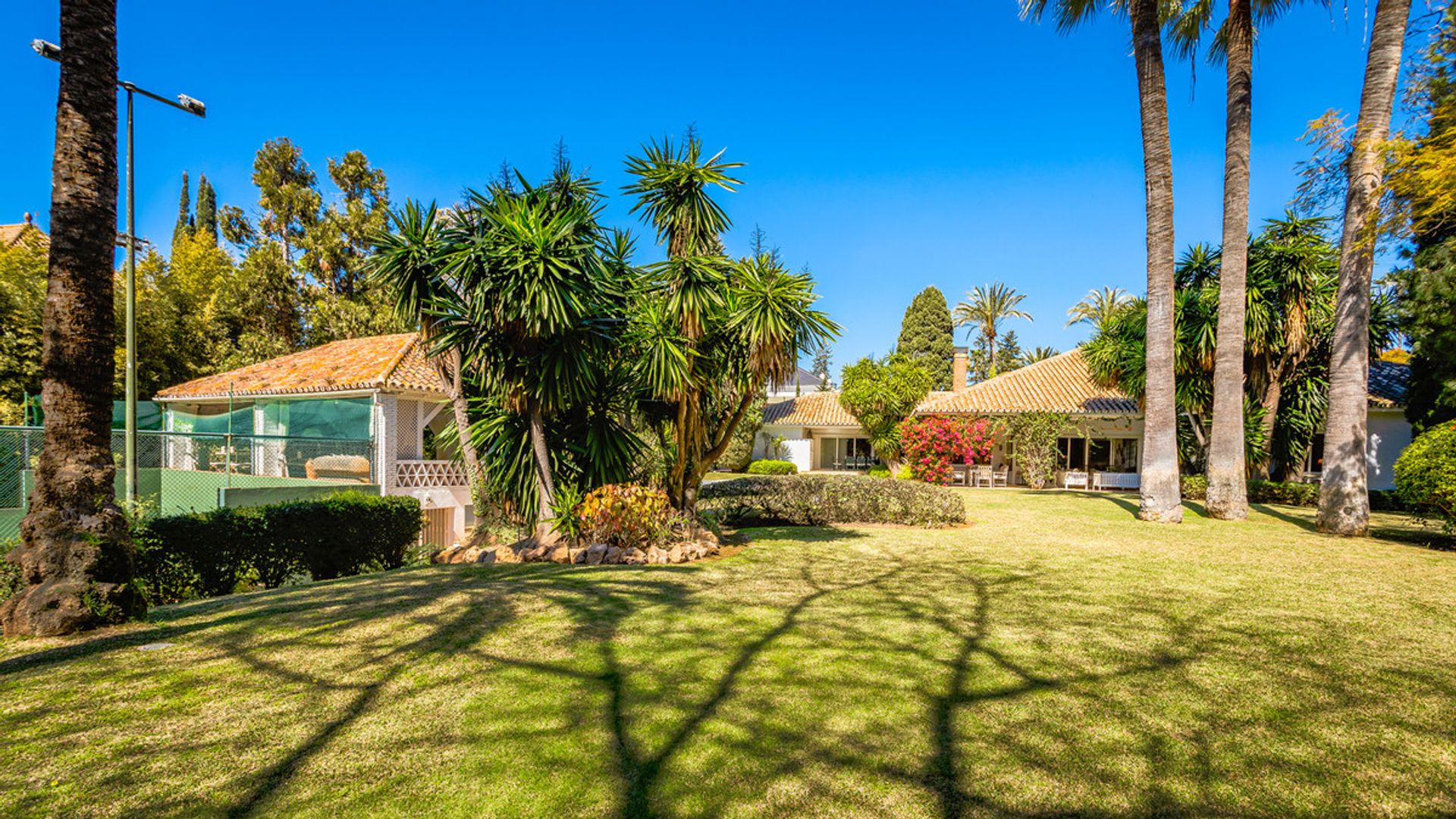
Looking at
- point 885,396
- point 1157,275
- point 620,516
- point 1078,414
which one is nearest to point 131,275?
point 620,516

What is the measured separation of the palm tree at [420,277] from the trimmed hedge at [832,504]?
5545mm

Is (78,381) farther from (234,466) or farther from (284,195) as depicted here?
(284,195)

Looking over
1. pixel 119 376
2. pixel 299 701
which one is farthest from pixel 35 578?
pixel 119 376

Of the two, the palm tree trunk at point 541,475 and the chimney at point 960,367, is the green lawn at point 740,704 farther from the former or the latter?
the chimney at point 960,367

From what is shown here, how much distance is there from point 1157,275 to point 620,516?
12411 millimetres

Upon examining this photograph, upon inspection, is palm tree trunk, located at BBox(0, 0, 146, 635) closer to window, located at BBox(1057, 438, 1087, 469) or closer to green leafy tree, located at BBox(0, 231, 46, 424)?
green leafy tree, located at BBox(0, 231, 46, 424)

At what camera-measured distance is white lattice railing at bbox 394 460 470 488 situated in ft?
50.4

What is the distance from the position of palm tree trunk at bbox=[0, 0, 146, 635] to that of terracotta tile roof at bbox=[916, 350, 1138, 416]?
24.4 m

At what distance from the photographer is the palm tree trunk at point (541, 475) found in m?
9.06

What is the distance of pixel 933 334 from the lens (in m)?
43.1

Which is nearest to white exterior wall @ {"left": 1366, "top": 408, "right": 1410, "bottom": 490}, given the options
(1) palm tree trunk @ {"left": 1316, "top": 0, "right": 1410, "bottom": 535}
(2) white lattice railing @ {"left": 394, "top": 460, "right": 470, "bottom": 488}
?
(1) palm tree trunk @ {"left": 1316, "top": 0, "right": 1410, "bottom": 535}

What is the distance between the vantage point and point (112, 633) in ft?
15.8

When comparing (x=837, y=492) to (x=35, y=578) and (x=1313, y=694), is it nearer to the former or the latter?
(x=1313, y=694)

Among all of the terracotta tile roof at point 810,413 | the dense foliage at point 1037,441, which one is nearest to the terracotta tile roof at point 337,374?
the dense foliage at point 1037,441
